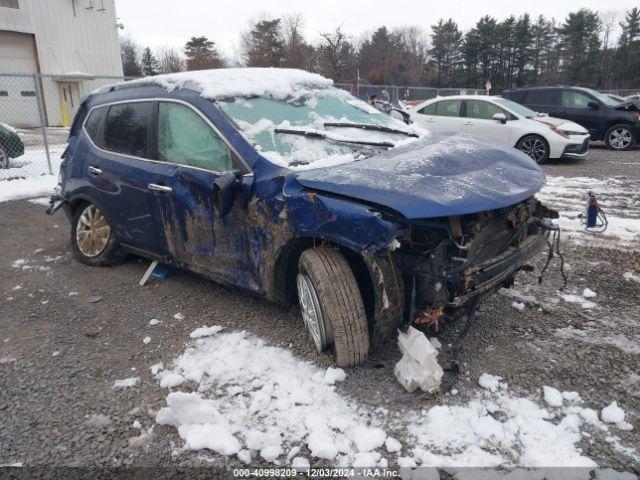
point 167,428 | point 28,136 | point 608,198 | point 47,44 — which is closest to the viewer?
point 167,428

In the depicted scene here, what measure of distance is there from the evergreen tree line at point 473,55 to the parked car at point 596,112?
3208 cm

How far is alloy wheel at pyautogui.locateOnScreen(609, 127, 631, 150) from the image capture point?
1229 centimetres

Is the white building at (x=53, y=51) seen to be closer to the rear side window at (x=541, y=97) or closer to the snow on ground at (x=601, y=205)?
the rear side window at (x=541, y=97)

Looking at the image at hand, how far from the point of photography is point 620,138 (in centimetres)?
1241

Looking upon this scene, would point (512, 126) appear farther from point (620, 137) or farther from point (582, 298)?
point (582, 298)

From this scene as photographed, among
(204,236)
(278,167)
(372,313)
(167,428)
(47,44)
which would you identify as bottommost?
(167,428)

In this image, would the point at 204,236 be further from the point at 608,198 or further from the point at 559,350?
the point at 608,198

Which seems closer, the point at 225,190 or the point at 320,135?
the point at 225,190

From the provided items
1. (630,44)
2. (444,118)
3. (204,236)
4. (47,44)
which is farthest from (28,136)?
(630,44)

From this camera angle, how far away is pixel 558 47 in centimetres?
5581

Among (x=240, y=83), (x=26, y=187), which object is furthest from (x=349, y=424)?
(x=26, y=187)

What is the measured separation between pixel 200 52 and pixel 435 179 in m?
58.2

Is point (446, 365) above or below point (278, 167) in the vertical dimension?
below

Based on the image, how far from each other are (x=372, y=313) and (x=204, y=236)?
1360 mm
